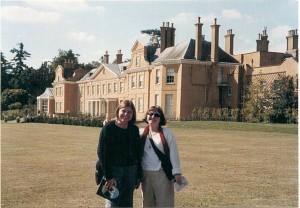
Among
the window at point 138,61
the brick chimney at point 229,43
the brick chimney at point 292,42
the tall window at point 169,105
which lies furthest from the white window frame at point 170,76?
the brick chimney at point 292,42

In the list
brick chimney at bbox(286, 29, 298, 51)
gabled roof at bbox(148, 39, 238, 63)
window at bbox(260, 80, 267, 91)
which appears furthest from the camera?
brick chimney at bbox(286, 29, 298, 51)

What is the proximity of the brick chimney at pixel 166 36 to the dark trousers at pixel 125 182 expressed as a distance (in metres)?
40.0

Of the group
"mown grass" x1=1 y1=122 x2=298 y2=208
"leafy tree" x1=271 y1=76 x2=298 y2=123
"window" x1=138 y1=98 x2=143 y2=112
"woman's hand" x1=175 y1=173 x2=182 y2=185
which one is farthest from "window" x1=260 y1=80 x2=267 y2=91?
"woman's hand" x1=175 y1=173 x2=182 y2=185

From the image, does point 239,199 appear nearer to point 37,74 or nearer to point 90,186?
point 90,186

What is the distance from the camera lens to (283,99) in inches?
Result: 1302

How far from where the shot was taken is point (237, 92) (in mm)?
40781

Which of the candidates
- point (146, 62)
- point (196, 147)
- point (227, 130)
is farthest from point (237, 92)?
point (196, 147)

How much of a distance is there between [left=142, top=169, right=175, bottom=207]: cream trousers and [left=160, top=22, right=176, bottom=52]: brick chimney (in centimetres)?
3990

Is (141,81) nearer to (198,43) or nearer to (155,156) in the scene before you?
(198,43)

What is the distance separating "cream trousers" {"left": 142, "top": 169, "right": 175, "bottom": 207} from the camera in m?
5.72

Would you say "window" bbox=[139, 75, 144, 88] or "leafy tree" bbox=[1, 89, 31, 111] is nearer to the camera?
"window" bbox=[139, 75, 144, 88]

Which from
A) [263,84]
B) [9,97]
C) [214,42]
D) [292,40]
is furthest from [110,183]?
[9,97]

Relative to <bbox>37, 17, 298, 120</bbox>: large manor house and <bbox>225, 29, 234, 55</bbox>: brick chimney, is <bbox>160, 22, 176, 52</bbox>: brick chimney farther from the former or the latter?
<bbox>225, 29, 234, 55</bbox>: brick chimney

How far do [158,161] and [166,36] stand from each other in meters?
40.8
